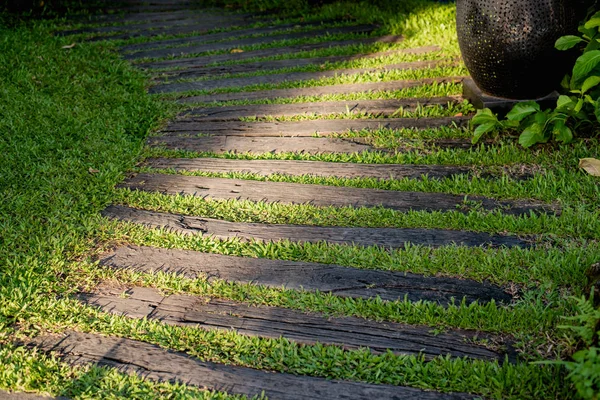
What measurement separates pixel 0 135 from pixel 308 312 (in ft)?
10.4

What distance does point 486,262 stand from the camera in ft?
10.2

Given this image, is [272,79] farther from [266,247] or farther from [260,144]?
[266,247]

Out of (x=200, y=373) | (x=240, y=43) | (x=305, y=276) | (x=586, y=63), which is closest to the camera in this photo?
(x=200, y=373)

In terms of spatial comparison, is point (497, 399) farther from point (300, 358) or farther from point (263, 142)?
point (263, 142)

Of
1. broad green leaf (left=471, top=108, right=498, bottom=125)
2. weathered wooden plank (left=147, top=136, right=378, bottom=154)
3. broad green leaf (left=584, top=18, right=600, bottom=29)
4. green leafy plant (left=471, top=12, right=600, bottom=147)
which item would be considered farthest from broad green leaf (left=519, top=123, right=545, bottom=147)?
weathered wooden plank (left=147, top=136, right=378, bottom=154)

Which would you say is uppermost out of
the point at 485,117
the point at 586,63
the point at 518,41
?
the point at 518,41

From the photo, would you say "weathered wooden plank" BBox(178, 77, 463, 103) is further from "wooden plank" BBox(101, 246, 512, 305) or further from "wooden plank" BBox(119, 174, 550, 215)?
"wooden plank" BBox(101, 246, 512, 305)

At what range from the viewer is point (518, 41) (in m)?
3.98

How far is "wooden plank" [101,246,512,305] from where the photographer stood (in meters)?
2.97

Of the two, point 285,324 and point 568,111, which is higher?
point 568,111

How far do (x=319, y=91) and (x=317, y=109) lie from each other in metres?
0.41

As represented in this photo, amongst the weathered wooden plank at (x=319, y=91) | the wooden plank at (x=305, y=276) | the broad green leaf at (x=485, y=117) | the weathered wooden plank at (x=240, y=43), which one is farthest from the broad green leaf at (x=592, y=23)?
the weathered wooden plank at (x=240, y=43)

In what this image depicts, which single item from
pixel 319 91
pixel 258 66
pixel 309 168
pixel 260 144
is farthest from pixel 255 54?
pixel 309 168

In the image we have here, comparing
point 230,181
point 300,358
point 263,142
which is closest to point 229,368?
point 300,358
